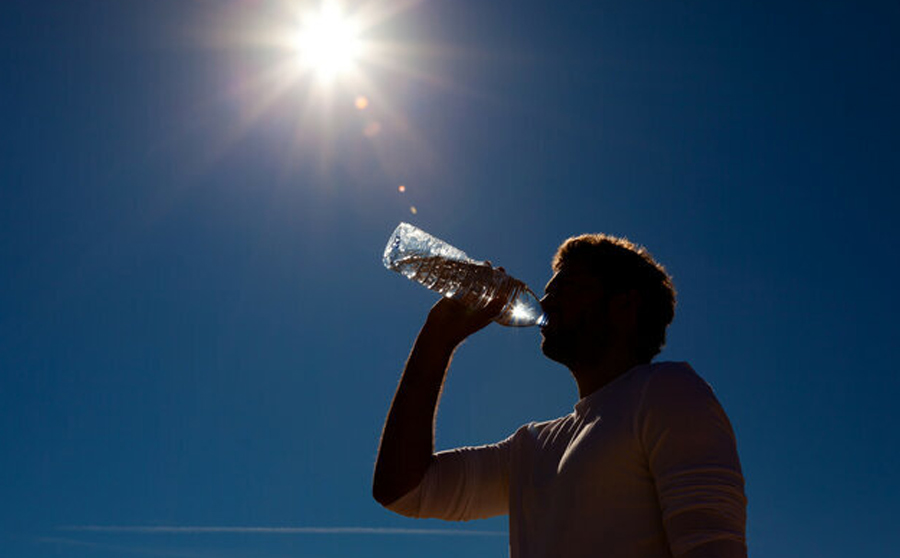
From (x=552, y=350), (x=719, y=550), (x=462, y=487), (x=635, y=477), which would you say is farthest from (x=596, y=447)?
(x=462, y=487)

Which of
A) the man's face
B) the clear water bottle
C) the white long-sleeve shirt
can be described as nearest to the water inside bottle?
Result: the clear water bottle

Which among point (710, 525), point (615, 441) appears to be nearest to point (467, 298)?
point (615, 441)

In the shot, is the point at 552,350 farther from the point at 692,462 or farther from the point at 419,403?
the point at 692,462

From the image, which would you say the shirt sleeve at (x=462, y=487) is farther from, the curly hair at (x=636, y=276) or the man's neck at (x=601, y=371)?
the curly hair at (x=636, y=276)

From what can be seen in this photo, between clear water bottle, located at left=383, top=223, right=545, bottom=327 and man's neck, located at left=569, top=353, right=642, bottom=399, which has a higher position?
clear water bottle, located at left=383, top=223, right=545, bottom=327

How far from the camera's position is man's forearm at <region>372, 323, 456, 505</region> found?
2.67m

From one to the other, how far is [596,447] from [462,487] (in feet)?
2.65

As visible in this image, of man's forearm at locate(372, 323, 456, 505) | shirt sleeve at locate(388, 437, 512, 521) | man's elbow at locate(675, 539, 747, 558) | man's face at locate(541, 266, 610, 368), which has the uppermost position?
man's face at locate(541, 266, 610, 368)

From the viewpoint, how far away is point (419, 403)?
275 cm

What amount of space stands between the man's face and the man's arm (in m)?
0.33

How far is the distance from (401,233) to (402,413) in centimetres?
111

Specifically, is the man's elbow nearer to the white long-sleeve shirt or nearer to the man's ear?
the white long-sleeve shirt

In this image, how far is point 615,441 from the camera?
2.03 m

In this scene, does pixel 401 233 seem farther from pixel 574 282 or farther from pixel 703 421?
pixel 703 421
